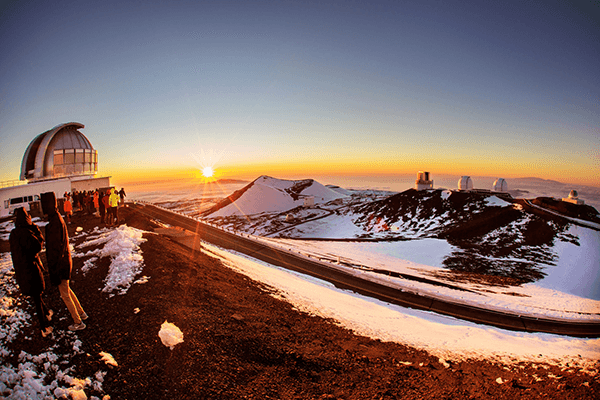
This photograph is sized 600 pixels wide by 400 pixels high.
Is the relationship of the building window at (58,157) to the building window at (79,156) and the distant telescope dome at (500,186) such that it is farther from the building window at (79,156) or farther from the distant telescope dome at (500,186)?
the distant telescope dome at (500,186)

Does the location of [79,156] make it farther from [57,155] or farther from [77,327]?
[77,327]

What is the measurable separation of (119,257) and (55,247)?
575 cm

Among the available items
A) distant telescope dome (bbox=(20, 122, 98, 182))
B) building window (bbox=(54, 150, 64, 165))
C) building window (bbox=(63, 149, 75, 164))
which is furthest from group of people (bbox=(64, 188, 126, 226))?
building window (bbox=(63, 149, 75, 164))

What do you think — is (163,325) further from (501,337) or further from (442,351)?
(501,337)

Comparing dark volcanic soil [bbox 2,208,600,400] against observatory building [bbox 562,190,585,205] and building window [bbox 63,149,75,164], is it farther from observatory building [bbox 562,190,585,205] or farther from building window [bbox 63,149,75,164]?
observatory building [bbox 562,190,585,205]

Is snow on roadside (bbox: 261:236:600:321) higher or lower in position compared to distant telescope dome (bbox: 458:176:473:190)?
lower

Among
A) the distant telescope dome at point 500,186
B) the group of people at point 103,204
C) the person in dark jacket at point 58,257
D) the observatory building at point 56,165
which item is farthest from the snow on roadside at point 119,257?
the distant telescope dome at point 500,186

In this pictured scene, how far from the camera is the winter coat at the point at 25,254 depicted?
246 inches

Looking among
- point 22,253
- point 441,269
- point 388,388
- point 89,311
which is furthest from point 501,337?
point 441,269

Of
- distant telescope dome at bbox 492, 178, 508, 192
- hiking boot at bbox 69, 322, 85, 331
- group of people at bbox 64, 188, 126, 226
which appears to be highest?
distant telescope dome at bbox 492, 178, 508, 192

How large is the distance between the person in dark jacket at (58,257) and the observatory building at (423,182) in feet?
238

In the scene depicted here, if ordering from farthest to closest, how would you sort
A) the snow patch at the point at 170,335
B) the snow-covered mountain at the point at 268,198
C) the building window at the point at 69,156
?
the snow-covered mountain at the point at 268,198
the building window at the point at 69,156
the snow patch at the point at 170,335

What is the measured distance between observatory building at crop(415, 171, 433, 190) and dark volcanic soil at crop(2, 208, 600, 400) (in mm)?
64323

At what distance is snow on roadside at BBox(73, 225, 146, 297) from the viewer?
9.79 metres
